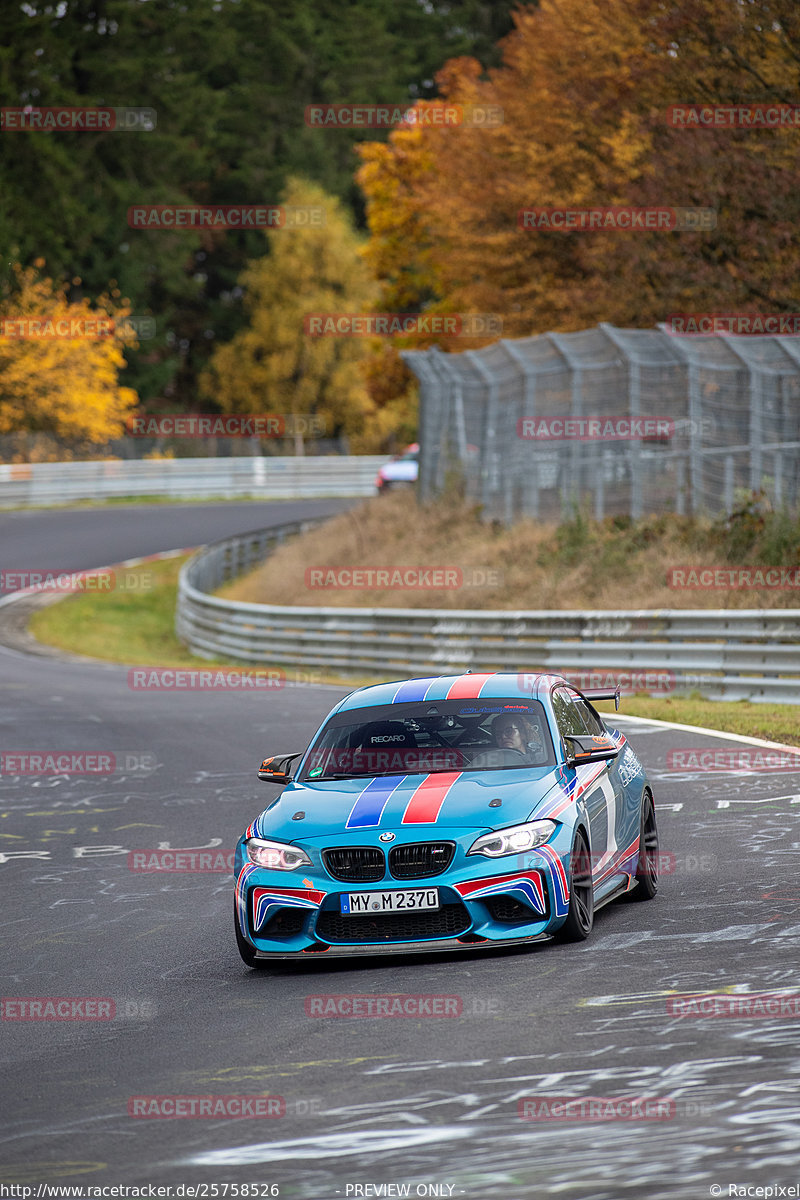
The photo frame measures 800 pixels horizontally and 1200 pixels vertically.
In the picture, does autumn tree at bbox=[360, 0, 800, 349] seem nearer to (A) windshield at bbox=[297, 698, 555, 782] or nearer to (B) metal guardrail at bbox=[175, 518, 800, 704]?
(B) metal guardrail at bbox=[175, 518, 800, 704]

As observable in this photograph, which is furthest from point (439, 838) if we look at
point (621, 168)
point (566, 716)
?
point (621, 168)

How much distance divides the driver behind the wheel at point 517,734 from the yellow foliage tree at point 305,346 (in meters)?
66.1

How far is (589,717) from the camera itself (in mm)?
9977

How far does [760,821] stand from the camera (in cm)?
1143

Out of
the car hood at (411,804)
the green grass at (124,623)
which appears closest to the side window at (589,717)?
the car hood at (411,804)

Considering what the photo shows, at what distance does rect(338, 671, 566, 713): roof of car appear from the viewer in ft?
30.3

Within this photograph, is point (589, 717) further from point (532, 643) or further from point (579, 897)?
point (532, 643)

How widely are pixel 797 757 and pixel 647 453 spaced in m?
12.9

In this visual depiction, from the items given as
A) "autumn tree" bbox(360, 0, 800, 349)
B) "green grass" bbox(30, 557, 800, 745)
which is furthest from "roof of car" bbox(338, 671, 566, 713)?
"autumn tree" bbox(360, 0, 800, 349)

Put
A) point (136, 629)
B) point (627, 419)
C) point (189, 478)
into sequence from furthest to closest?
point (189, 478)
point (136, 629)
point (627, 419)

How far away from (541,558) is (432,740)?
19373 millimetres

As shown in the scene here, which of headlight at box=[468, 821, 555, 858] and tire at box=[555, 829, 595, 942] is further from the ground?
headlight at box=[468, 821, 555, 858]

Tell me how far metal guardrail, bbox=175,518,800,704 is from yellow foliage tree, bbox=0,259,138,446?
1240 inches

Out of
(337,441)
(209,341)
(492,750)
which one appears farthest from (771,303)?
(209,341)
